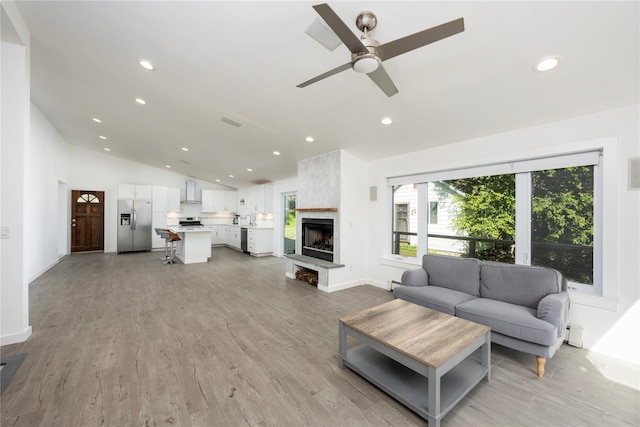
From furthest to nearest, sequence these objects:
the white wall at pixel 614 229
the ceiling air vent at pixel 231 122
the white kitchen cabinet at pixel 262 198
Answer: the white kitchen cabinet at pixel 262 198
the ceiling air vent at pixel 231 122
the white wall at pixel 614 229

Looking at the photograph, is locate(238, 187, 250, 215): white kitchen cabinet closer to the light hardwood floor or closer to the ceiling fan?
the light hardwood floor

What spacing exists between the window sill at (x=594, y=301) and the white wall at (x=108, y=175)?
11166 millimetres

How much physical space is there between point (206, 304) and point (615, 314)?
16.1 ft

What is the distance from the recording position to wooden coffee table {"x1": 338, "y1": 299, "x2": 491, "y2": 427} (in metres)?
1.67

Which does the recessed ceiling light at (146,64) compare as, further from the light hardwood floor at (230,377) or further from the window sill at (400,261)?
the window sill at (400,261)

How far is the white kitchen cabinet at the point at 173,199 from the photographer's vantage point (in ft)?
31.1

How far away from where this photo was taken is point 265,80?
2.84 metres

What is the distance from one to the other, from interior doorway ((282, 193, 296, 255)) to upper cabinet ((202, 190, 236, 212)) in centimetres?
339

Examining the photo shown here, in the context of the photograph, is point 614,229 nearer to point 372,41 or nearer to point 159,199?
point 372,41

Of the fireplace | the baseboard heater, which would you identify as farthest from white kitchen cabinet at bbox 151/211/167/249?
the baseboard heater

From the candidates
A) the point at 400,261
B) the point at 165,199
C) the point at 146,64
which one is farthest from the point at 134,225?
the point at 400,261

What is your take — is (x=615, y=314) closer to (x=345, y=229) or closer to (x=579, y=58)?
(x=579, y=58)

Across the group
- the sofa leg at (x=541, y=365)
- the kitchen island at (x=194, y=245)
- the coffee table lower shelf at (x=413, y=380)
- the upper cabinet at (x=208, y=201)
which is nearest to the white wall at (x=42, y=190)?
the kitchen island at (x=194, y=245)


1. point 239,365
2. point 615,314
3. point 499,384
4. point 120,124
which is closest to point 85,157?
point 120,124
